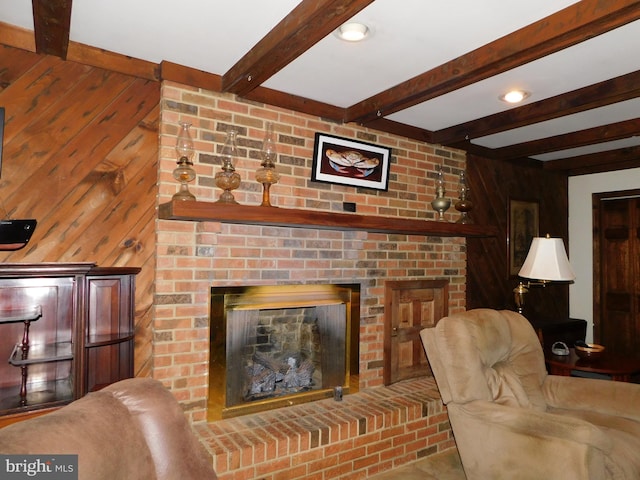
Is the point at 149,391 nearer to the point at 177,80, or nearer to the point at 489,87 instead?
the point at 177,80

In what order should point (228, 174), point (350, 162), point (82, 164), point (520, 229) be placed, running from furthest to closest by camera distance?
point (520, 229), point (350, 162), point (228, 174), point (82, 164)

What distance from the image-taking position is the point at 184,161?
2.31 m

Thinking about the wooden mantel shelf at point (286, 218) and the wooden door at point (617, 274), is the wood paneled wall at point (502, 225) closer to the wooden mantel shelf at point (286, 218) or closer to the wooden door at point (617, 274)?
the wooden door at point (617, 274)

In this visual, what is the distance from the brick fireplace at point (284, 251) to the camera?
2379 millimetres

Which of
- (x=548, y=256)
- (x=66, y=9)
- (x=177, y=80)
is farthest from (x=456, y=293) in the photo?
(x=66, y=9)

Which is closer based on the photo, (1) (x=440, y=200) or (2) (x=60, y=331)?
(2) (x=60, y=331)

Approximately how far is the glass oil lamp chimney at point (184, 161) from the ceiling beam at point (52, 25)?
0.65 m

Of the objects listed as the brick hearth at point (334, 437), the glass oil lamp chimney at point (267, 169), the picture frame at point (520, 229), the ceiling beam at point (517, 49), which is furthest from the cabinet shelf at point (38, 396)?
the picture frame at point (520, 229)

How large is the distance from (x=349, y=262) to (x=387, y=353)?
773 millimetres

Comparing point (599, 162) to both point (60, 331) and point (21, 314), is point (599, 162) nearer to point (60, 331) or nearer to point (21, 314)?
point (60, 331)

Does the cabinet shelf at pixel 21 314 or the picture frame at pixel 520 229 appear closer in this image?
the cabinet shelf at pixel 21 314

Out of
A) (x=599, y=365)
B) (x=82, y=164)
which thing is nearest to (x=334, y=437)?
(x=599, y=365)

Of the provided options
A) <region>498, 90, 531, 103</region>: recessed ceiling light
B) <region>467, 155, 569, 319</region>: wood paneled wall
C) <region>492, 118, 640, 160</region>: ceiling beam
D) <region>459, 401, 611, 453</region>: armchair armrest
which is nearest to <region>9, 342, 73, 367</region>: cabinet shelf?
<region>459, 401, 611, 453</region>: armchair armrest

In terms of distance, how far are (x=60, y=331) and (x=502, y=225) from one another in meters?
3.78
